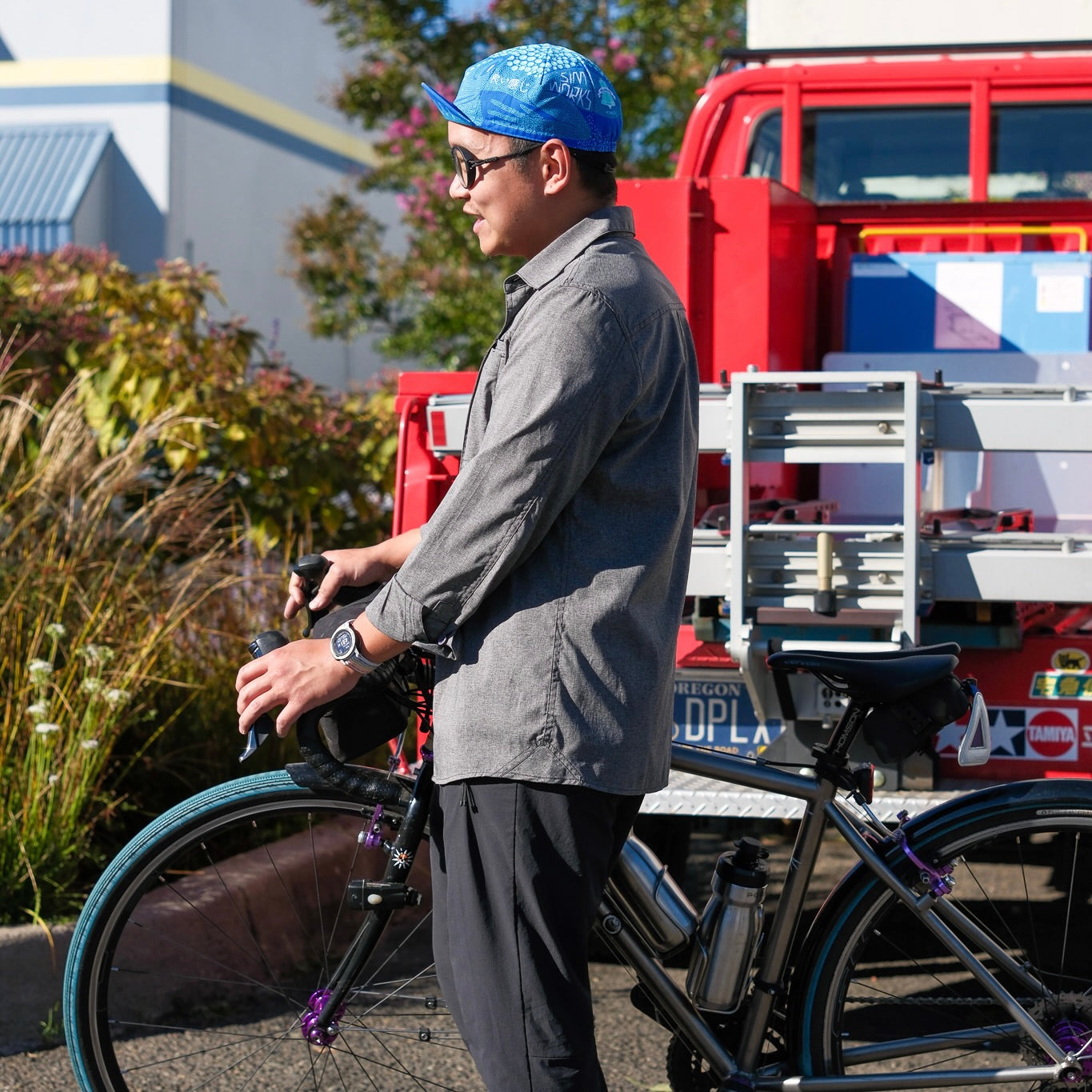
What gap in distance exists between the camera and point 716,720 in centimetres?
348

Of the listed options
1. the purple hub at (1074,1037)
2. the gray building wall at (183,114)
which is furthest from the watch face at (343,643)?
the gray building wall at (183,114)

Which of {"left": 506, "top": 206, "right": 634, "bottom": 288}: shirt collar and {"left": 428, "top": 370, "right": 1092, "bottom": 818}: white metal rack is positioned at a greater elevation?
{"left": 506, "top": 206, "right": 634, "bottom": 288}: shirt collar

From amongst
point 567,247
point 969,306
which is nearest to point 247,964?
point 567,247

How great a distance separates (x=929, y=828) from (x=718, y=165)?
3.62 metres

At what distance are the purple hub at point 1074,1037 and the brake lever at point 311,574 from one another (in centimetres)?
151

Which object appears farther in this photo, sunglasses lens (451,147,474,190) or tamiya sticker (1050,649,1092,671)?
tamiya sticker (1050,649,1092,671)

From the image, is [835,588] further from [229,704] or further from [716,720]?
[229,704]

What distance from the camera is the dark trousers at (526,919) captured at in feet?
6.89

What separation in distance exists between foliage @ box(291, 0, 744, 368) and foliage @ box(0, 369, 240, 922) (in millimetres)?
5050

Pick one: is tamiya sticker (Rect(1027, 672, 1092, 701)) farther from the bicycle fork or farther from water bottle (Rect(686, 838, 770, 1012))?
the bicycle fork

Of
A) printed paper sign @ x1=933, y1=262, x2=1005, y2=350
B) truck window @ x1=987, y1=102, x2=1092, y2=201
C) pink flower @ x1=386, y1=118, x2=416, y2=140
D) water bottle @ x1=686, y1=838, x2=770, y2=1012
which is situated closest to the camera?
water bottle @ x1=686, y1=838, x2=770, y2=1012

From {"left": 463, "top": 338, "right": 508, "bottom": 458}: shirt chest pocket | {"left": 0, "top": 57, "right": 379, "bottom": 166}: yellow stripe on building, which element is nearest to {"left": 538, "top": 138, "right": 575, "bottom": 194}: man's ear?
{"left": 463, "top": 338, "right": 508, "bottom": 458}: shirt chest pocket

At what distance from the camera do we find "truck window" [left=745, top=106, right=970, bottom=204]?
5418mm

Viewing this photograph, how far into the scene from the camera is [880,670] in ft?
8.04
